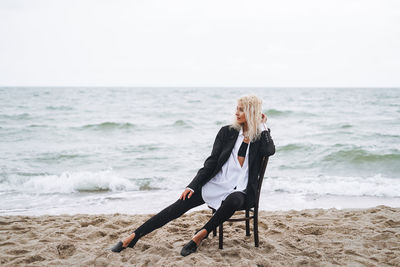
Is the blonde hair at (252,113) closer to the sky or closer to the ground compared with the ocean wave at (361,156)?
closer to the sky

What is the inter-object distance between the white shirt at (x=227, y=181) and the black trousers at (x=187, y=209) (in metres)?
0.11

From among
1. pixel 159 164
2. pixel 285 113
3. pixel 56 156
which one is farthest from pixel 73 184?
pixel 285 113

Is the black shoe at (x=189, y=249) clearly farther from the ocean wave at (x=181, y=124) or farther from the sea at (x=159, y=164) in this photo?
the ocean wave at (x=181, y=124)

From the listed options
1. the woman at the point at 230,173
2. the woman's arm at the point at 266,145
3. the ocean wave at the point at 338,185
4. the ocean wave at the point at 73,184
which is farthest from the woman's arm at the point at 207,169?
the ocean wave at the point at 73,184

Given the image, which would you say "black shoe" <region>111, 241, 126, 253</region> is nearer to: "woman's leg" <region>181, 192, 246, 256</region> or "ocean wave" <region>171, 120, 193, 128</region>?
"woman's leg" <region>181, 192, 246, 256</region>

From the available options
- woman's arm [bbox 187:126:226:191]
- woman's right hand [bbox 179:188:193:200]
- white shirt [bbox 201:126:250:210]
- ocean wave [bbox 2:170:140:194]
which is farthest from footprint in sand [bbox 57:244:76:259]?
ocean wave [bbox 2:170:140:194]

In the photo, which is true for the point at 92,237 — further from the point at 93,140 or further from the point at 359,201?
the point at 93,140

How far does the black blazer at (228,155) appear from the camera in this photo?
3486 mm

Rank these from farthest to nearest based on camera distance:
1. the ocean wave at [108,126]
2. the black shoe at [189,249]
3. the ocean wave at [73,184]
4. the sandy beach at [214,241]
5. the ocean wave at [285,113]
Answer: the ocean wave at [285,113]
the ocean wave at [108,126]
the ocean wave at [73,184]
the black shoe at [189,249]
the sandy beach at [214,241]

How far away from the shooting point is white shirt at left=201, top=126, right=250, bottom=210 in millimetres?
3533

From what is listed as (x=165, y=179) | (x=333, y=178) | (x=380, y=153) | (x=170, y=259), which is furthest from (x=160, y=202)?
(x=380, y=153)

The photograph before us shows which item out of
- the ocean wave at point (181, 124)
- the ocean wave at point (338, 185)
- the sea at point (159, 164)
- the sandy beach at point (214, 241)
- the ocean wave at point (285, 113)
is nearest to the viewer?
the sandy beach at point (214, 241)

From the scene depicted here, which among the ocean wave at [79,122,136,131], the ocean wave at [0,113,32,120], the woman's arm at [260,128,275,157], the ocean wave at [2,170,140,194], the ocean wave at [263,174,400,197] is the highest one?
the woman's arm at [260,128,275,157]

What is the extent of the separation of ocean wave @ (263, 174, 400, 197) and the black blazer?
14.4 feet
